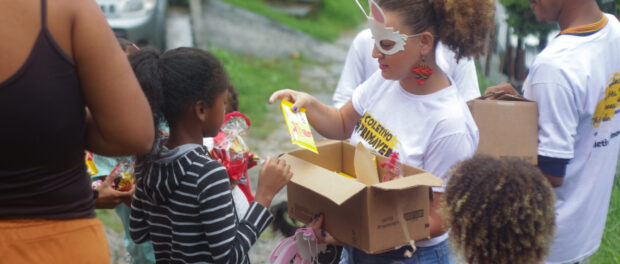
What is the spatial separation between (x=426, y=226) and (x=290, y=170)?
0.55m

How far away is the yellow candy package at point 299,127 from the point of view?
2346 mm

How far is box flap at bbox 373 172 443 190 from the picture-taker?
2.07 m

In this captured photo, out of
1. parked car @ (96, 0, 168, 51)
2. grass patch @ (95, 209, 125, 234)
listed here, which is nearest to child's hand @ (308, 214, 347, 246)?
grass patch @ (95, 209, 125, 234)

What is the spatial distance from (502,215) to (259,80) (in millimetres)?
7307

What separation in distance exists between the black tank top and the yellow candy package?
81 centimetres

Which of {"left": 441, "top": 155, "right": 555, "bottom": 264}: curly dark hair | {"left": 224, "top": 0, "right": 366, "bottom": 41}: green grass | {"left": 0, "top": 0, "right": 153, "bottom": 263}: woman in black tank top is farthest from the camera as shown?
{"left": 224, "top": 0, "right": 366, "bottom": 41}: green grass

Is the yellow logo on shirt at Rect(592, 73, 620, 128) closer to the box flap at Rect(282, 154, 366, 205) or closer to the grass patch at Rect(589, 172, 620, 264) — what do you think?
the box flap at Rect(282, 154, 366, 205)

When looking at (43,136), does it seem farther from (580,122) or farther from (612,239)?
(612,239)

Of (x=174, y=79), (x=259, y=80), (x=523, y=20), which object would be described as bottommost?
(x=259, y=80)

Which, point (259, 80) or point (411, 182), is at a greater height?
point (411, 182)

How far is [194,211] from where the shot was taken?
215 cm

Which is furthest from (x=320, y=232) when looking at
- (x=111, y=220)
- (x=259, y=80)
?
(x=259, y=80)

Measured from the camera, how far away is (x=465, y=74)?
348 centimetres

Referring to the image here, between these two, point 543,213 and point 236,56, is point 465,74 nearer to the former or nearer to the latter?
point 543,213
